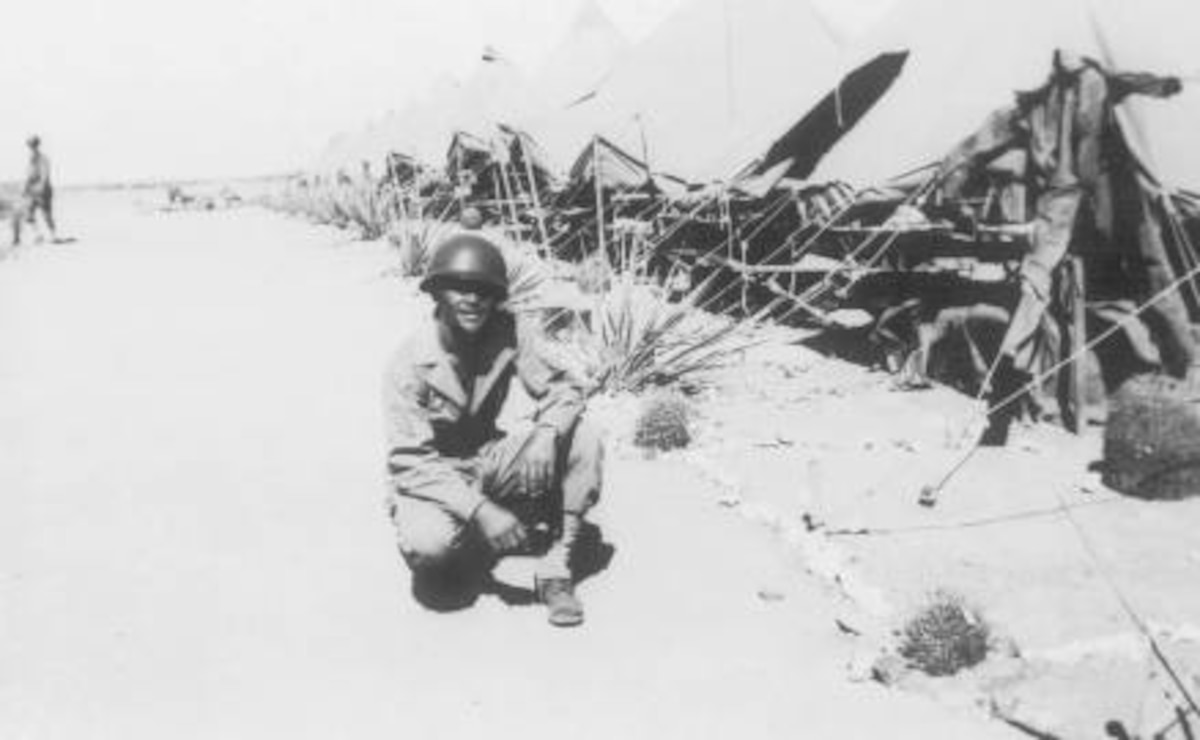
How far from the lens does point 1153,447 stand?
5500mm

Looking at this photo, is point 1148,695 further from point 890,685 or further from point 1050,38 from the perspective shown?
point 1050,38

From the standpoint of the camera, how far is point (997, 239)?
299 inches

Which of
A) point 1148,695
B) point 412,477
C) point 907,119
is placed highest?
point 907,119

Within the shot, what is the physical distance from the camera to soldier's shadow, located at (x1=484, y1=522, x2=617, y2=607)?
14.9 feet

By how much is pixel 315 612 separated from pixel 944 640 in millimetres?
2196

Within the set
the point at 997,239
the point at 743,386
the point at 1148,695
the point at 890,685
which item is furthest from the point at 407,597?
the point at 997,239

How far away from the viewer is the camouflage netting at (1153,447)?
546cm

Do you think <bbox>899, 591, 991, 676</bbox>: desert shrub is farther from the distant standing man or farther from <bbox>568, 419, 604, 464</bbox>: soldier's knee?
the distant standing man

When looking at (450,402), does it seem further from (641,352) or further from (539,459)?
(641,352)

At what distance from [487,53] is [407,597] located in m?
24.1

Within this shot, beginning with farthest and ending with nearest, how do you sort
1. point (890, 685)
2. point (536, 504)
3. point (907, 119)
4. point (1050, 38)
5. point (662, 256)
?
1. point (662, 256)
2. point (907, 119)
3. point (1050, 38)
4. point (536, 504)
5. point (890, 685)

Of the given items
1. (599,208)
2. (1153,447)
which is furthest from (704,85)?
(1153,447)

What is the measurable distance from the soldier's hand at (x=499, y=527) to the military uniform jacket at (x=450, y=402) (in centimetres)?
5

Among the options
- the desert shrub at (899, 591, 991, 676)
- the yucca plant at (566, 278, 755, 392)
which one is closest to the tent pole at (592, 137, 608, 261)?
the yucca plant at (566, 278, 755, 392)
